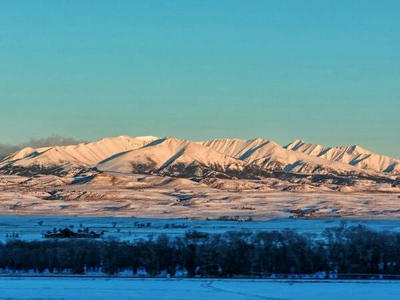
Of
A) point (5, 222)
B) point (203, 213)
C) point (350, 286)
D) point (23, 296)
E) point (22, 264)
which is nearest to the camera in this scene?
point (23, 296)

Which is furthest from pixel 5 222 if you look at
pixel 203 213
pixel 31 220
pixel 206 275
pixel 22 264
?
pixel 206 275

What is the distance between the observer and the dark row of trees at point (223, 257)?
61812 mm

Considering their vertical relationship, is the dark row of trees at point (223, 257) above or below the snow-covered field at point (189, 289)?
above

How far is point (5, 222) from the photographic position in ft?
455

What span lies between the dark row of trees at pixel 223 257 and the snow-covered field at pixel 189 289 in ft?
19.1

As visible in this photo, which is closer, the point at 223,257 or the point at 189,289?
the point at 189,289

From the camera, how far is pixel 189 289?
51.7 meters

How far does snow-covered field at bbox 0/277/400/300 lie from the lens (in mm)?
49094

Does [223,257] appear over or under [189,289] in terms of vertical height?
over

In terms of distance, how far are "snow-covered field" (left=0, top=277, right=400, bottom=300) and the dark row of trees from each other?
582 centimetres

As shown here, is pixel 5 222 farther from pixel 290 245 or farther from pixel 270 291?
pixel 270 291

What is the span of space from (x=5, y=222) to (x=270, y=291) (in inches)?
3722

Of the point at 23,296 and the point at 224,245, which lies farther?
the point at 224,245

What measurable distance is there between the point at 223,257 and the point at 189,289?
10442 millimetres
